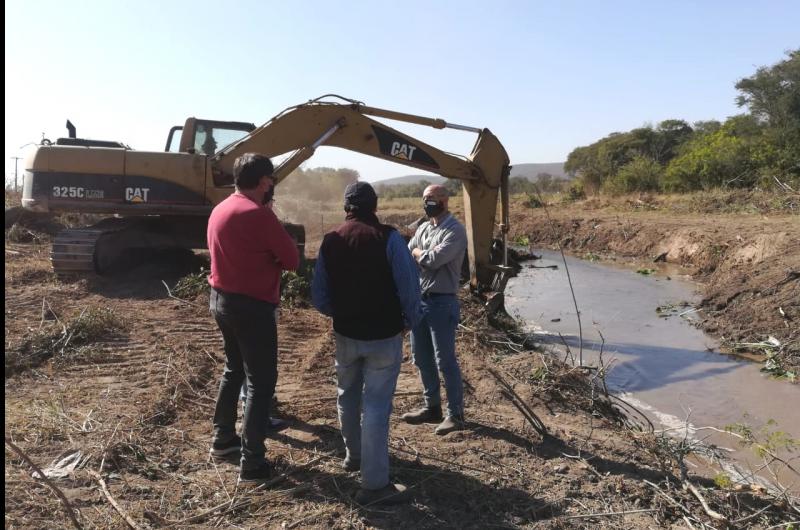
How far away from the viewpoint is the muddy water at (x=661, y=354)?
661cm

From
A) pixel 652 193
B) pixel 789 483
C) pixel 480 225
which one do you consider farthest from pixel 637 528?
pixel 652 193

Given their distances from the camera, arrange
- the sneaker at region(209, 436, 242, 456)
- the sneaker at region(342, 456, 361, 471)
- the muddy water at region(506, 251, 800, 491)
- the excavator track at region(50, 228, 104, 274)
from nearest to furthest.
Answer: the sneaker at region(342, 456, 361, 471), the sneaker at region(209, 436, 242, 456), the muddy water at region(506, 251, 800, 491), the excavator track at region(50, 228, 104, 274)

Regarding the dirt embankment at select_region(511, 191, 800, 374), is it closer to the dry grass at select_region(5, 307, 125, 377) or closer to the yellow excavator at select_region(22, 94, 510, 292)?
the yellow excavator at select_region(22, 94, 510, 292)

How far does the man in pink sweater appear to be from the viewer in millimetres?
3818

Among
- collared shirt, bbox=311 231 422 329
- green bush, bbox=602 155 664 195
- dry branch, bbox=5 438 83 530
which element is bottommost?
dry branch, bbox=5 438 83 530

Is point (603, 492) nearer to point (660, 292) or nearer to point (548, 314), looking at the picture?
point (548, 314)

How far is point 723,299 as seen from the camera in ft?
36.0

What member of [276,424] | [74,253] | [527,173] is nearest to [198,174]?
[74,253]

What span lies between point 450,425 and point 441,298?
3.18 feet

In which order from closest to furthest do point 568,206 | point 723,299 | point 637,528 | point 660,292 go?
point 637,528 < point 723,299 < point 660,292 < point 568,206

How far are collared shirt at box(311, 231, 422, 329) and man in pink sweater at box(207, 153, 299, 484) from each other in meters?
0.19

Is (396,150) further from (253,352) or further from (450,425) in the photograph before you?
(253,352)

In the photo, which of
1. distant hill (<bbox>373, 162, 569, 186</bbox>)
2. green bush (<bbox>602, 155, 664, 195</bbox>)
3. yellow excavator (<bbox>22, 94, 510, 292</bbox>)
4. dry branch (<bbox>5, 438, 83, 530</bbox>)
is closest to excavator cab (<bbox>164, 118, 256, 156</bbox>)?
yellow excavator (<bbox>22, 94, 510, 292</bbox>)

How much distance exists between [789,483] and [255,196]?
15.0 ft
